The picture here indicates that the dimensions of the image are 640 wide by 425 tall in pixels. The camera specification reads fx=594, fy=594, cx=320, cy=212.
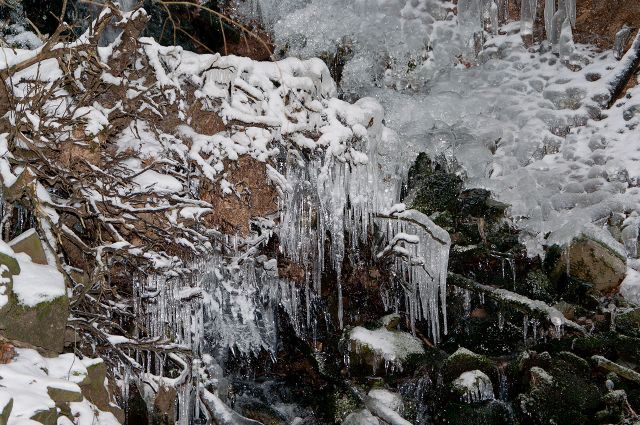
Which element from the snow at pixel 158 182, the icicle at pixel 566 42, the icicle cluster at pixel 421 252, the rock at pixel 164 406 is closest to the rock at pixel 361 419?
the icicle cluster at pixel 421 252

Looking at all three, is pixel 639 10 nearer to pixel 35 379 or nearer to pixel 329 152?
pixel 329 152

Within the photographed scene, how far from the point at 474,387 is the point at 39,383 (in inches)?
148

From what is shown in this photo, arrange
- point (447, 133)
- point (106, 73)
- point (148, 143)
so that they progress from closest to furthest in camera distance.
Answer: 1. point (106, 73)
2. point (148, 143)
3. point (447, 133)

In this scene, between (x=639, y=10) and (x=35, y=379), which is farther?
(x=639, y=10)

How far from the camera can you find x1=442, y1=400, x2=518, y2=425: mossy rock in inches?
195

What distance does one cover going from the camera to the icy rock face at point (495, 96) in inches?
302

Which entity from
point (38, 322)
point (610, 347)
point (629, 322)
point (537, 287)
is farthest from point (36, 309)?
point (629, 322)

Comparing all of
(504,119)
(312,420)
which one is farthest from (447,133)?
(312,420)

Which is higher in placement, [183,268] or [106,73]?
[106,73]

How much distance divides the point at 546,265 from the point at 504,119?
2.32 metres

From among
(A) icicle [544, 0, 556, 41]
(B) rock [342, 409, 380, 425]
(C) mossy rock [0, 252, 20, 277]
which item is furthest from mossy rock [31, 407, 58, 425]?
(A) icicle [544, 0, 556, 41]

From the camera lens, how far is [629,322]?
6.26 metres

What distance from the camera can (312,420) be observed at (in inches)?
213

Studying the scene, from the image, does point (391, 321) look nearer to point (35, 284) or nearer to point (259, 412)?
point (259, 412)
